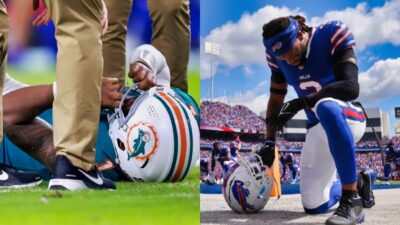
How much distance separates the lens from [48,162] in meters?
1.69

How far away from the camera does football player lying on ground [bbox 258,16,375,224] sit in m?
1.77

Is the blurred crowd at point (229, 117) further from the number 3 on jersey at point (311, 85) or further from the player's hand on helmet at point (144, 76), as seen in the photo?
the player's hand on helmet at point (144, 76)

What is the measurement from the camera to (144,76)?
1763 mm

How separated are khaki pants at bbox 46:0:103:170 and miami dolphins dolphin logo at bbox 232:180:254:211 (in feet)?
2.46

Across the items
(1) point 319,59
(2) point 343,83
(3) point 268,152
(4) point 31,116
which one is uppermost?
(1) point 319,59

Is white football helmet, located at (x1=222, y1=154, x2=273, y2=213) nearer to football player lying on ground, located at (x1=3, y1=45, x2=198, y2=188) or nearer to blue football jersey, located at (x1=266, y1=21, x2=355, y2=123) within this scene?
blue football jersey, located at (x1=266, y1=21, x2=355, y2=123)

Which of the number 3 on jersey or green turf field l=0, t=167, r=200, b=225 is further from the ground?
the number 3 on jersey

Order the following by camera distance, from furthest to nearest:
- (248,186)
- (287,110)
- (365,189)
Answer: (365,189), (248,186), (287,110)

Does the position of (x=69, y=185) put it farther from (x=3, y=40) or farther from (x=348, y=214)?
(x=348, y=214)

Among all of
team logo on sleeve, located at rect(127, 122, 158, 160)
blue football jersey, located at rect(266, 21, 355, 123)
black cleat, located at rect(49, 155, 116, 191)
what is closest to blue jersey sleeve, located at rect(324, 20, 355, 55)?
blue football jersey, located at rect(266, 21, 355, 123)

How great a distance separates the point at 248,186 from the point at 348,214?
17.9 inches

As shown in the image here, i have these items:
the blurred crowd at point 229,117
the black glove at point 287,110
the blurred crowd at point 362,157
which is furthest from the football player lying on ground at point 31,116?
the blurred crowd at point 362,157

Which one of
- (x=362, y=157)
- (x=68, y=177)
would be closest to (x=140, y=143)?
(x=68, y=177)

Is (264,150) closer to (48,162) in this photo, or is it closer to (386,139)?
(48,162)
